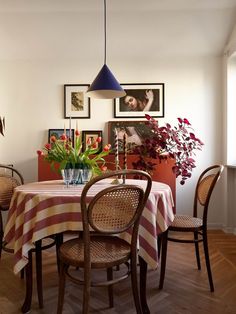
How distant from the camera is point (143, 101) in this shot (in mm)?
3748

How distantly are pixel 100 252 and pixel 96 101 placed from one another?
8.68 ft

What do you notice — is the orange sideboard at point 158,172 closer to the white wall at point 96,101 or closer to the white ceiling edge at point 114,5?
the white wall at point 96,101

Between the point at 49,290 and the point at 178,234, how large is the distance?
195cm

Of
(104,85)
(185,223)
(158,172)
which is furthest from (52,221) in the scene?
(158,172)

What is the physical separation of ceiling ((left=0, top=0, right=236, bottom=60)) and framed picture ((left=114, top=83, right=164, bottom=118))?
44 cm

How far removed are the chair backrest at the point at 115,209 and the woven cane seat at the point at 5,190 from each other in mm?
1202

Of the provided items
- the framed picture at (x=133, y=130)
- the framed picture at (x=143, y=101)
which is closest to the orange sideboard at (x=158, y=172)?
the framed picture at (x=133, y=130)

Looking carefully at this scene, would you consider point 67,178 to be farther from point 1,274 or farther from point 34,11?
point 34,11

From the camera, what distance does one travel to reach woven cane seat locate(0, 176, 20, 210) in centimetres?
235

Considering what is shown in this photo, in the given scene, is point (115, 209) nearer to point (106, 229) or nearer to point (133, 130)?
point (106, 229)

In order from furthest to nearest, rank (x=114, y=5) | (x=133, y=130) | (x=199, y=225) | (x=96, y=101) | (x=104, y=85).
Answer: (x=96, y=101) < (x=133, y=130) < (x=114, y=5) < (x=104, y=85) < (x=199, y=225)

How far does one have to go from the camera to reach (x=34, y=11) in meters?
3.21

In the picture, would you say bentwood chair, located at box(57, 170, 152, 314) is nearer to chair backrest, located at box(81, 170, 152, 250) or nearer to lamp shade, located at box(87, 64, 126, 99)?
chair backrest, located at box(81, 170, 152, 250)

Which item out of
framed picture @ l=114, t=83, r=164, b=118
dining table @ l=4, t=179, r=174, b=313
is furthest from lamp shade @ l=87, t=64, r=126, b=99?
framed picture @ l=114, t=83, r=164, b=118
